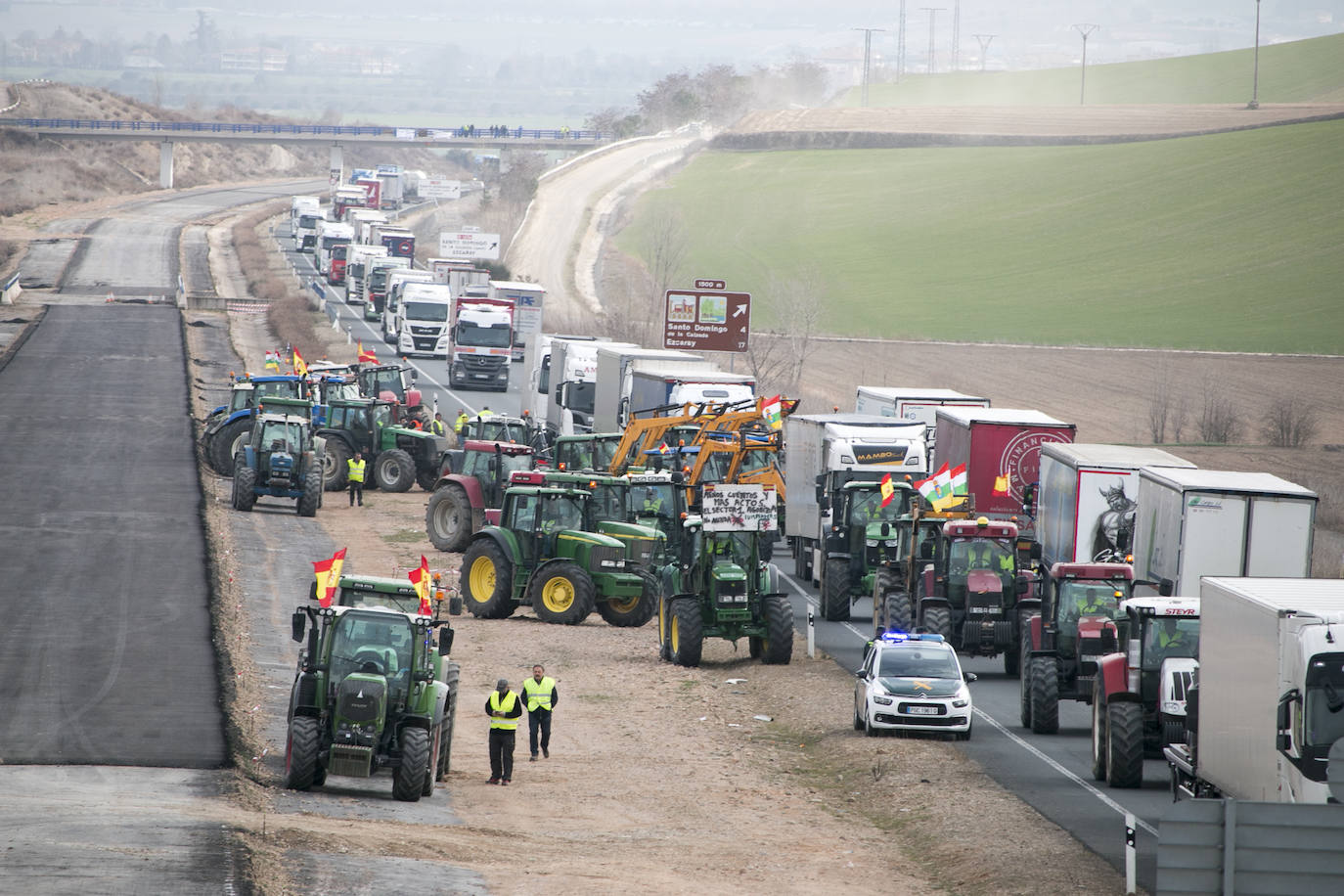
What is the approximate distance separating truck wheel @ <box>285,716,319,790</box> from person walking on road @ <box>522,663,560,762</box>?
3.78 meters

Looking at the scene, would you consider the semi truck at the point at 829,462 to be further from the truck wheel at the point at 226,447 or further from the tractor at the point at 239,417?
the truck wheel at the point at 226,447

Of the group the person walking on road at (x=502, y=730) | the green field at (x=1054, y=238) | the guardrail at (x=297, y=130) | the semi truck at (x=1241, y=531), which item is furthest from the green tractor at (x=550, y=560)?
the guardrail at (x=297, y=130)

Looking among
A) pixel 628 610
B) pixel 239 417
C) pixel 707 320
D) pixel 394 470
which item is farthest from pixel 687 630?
pixel 707 320

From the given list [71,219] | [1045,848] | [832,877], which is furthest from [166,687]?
[71,219]

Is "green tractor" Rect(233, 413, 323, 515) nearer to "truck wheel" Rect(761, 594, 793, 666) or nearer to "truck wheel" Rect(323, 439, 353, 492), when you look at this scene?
"truck wheel" Rect(323, 439, 353, 492)

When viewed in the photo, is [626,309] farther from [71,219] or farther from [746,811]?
[746,811]

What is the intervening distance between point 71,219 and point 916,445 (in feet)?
347

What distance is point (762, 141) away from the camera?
146m

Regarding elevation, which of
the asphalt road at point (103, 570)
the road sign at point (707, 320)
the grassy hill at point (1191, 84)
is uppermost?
the grassy hill at point (1191, 84)

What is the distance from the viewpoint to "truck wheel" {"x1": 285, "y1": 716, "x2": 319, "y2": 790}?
1736 centimetres

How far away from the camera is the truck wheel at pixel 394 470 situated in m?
44.9

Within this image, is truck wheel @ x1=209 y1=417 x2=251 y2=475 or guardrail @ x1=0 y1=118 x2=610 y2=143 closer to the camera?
truck wheel @ x1=209 y1=417 x2=251 y2=475

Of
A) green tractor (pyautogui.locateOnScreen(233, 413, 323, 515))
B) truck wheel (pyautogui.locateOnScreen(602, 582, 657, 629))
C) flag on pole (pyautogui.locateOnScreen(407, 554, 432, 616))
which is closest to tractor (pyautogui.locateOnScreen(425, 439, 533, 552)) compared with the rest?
green tractor (pyautogui.locateOnScreen(233, 413, 323, 515))

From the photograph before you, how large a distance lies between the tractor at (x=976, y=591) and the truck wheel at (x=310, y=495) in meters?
18.6
